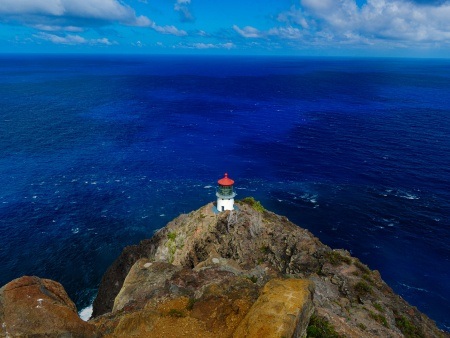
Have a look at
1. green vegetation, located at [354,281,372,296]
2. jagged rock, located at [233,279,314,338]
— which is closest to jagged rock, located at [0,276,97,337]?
jagged rock, located at [233,279,314,338]

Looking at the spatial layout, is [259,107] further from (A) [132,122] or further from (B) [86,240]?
(B) [86,240]

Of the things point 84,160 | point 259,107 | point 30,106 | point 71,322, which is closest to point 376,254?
point 71,322

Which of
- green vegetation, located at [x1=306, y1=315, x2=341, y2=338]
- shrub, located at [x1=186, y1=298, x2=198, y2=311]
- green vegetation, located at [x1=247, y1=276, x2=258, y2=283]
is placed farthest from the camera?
green vegetation, located at [x1=247, y1=276, x2=258, y2=283]

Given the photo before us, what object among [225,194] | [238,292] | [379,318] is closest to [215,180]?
[225,194]

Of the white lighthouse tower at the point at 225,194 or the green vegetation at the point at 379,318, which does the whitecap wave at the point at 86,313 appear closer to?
the white lighthouse tower at the point at 225,194

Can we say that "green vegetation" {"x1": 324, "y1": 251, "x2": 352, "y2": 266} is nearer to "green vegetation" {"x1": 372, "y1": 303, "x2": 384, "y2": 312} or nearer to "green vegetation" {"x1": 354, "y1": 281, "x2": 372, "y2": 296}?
"green vegetation" {"x1": 354, "y1": 281, "x2": 372, "y2": 296}
